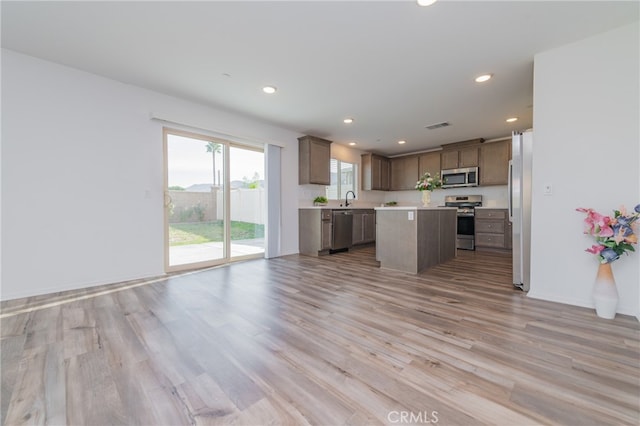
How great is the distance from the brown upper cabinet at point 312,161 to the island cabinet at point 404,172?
2748 mm

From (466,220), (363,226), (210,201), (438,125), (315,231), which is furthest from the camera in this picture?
(363,226)

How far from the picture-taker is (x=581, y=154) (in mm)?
2410

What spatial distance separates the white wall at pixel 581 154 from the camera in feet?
7.28

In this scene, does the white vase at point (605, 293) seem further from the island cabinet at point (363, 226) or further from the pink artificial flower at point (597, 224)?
the island cabinet at point (363, 226)

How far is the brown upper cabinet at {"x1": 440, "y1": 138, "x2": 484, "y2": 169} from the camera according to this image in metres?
5.91

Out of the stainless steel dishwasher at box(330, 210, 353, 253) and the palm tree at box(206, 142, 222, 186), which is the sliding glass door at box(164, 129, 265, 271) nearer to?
the palm tree at box(206, 142, 222, 186)

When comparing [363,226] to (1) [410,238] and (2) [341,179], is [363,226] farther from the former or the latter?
(1) [410,238]

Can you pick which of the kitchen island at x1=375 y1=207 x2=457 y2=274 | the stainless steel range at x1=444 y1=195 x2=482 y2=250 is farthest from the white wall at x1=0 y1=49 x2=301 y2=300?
the stainless steel range at x1=444 y1=195 x2=482 y2=250

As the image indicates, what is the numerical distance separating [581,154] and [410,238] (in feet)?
6.36

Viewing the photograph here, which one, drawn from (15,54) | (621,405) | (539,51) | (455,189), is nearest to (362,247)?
(455,189)

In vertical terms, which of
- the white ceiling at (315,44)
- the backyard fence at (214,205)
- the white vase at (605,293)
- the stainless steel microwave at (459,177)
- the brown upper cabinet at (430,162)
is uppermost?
the white ceiling at (315,44)

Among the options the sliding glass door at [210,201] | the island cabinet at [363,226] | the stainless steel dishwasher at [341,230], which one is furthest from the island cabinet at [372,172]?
the sliding glass door at [210,201]

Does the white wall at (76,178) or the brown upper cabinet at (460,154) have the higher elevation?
the brown upper cabinet at (460,154)

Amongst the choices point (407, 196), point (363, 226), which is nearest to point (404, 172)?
point (407, 196)
